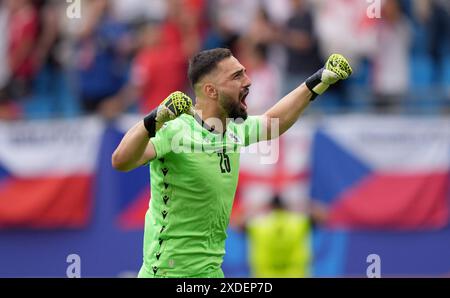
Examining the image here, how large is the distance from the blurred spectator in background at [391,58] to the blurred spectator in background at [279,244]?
7.41 feet

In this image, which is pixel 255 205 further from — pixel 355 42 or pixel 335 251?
pixel 355 42

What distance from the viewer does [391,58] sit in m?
15.2

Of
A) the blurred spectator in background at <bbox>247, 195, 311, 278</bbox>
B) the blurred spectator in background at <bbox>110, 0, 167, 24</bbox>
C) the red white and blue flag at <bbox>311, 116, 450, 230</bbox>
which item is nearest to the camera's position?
the blurred spectator in background at <bbox>247, 195, 311, 278</bbox>

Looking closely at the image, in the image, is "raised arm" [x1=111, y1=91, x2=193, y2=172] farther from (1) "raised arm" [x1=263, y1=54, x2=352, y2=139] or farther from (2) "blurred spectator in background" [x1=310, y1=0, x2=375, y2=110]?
(2) "blurred spectator in background" [x1=310, y1=0, x2=375, y2=110]

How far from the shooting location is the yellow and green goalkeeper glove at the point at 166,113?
8180 millimetres

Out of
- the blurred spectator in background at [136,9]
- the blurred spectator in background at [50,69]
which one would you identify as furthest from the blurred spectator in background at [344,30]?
the blurred spectator in background at [50,69]

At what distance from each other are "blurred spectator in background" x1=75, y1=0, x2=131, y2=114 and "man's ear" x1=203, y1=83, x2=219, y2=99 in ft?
21.7

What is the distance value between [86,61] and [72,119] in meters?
1.11

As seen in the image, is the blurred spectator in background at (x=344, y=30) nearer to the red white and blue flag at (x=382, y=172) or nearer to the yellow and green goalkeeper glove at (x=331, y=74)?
the red white and blue flag at (x=382, y=172)

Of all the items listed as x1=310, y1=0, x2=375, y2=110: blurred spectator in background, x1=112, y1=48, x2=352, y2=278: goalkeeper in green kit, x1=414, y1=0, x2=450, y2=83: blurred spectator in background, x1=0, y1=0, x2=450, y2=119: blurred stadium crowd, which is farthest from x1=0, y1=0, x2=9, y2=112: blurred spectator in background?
x1=112, y1=48, x2=352, y2=278: goalkeeper in green kit

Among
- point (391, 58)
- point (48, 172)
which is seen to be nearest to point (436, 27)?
point (391, 58)

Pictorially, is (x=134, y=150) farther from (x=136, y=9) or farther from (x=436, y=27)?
(x=136, y=9)

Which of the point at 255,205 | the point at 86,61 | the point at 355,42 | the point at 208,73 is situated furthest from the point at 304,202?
the point at 208,73

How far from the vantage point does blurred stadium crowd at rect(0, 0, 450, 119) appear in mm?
15109
